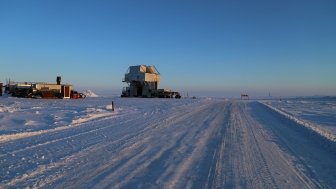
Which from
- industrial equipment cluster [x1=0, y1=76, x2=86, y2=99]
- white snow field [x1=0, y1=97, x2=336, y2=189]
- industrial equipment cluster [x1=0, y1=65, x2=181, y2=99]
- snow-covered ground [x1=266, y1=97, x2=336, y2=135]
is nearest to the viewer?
white snow field [x1=0, y1=97, x2=336, y2=189]

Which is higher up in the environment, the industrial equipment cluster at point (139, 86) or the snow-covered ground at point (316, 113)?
the industrial equipment cluster at point (139, 86)

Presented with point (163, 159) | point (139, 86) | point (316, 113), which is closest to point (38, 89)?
point (139, 86)

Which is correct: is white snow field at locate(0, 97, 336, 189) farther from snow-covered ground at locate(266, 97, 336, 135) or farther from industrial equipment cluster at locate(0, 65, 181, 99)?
industrial equipment cluster at locate(0, 65, 181, 99)

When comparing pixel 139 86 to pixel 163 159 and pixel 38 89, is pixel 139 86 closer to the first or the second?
pixel 38 89

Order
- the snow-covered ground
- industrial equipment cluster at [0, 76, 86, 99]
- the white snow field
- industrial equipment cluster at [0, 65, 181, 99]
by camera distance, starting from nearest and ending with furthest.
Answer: the white snow field → the snow-covered ground → industrial equipment cluster at [0, 76, 86, 99] → industrial equipment cluster at [0, 65, 181, 99]

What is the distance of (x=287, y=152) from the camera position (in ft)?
31.4

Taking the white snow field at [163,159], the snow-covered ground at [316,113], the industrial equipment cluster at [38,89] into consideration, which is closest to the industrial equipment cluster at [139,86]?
the industrial equipment cluster at [38,89]

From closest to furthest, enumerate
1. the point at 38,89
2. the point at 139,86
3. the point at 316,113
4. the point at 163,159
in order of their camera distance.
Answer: the point at 163,159 → the point at 316,113 → the point at 38,89 → the point at 139,86

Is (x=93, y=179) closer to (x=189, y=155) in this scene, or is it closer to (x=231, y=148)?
(x=189, y=155)

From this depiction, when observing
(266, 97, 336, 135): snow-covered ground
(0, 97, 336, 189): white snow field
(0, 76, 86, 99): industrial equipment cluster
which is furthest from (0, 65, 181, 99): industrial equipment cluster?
(0, 97, 336, 189): white snow field

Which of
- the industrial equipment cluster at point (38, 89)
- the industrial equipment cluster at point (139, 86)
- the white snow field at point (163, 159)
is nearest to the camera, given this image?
the white snow field at point (163, 159)

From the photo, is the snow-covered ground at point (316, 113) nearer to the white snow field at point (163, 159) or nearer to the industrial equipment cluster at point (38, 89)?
the white snow field at point (163, 159)

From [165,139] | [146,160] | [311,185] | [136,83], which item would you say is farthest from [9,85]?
[311,185]

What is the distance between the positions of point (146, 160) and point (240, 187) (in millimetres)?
2551
